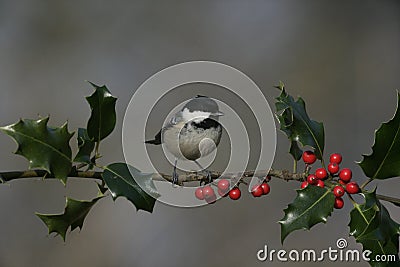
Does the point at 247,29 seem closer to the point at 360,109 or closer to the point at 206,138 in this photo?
the point at 360,109

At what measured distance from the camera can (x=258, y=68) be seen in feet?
6.08

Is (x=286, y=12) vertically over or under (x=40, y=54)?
over

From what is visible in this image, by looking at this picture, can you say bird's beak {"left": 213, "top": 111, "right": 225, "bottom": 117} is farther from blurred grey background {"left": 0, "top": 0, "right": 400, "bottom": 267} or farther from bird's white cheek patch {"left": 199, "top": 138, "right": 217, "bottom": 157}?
blurred grey background {"left": 0, "top": 0, "right": 400, "bottom": 267}

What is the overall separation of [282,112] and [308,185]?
0.33 ft

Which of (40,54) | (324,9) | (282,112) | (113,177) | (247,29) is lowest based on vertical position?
(113,177)

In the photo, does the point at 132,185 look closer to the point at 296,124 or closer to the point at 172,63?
the point at 296,124

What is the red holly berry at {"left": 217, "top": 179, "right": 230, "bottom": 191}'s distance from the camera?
0.57 m

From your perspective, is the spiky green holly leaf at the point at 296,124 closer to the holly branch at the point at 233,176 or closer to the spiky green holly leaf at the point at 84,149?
the holly branch at the point at 233,176

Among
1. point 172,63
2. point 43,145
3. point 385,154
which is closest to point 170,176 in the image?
point 43,145

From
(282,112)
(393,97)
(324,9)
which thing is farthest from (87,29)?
(282,112)

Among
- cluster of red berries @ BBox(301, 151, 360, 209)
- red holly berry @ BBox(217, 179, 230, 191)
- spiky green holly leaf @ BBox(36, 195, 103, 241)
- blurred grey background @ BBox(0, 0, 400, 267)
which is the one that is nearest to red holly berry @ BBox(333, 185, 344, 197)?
cluster of red berries @ BBox(301, 151, 360, 209)

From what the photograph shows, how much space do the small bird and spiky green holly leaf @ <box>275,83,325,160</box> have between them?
214mm

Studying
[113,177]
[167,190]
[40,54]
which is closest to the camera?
[113,177]

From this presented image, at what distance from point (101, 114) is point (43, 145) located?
93mm
